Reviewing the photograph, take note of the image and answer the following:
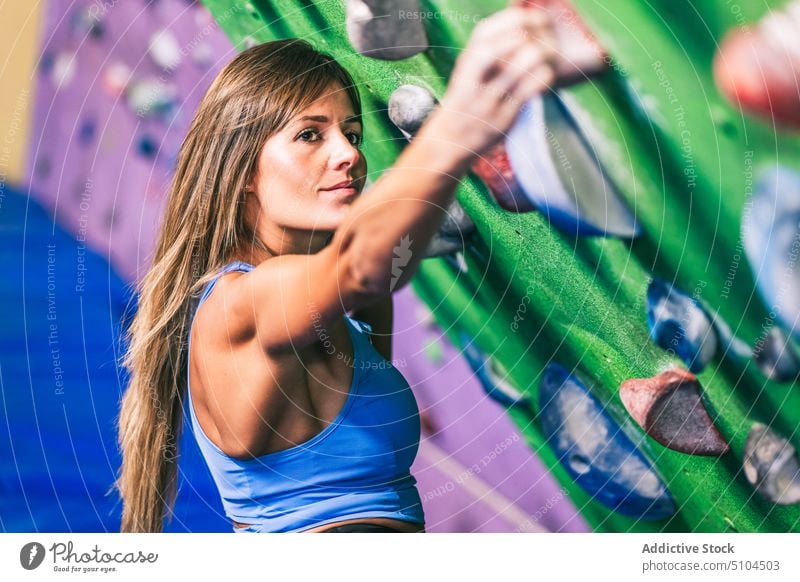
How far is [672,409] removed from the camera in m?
1.41

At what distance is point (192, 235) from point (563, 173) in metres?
0.52

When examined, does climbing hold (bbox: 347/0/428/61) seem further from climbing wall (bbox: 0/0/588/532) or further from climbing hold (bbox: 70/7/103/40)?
climbing hold (bbox: 70/7/103/40)

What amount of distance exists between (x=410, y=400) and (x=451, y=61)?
47 centimetres

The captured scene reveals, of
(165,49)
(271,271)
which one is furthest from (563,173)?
(165,49)

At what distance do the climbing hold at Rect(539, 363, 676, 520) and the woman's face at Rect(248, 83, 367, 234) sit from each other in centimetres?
40

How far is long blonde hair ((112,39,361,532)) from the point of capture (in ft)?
4.18

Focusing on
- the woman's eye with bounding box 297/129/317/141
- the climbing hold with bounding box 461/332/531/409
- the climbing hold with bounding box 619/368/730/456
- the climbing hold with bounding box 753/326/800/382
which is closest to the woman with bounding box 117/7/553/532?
the woman's eye with bounding box 297/129/317/141

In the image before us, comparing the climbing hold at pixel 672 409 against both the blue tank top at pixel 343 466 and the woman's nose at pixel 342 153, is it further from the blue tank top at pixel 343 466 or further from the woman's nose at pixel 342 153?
the woman's nose at pixel 342 153

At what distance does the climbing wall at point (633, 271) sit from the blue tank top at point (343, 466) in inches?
5.4

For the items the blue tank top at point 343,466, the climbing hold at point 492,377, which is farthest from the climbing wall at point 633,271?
the blue tank top at point 343,466

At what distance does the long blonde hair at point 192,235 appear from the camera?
50.2 inches

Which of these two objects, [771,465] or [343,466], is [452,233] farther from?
[771,465]
